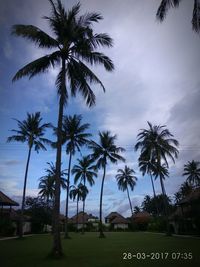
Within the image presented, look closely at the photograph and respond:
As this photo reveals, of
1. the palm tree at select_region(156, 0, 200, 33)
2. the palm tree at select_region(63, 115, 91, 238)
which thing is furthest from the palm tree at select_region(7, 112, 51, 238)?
the palm tree at select_region(156, 0, 200, 33)

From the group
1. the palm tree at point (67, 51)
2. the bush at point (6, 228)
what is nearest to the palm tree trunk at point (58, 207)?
the palm tree at point (67, 51)

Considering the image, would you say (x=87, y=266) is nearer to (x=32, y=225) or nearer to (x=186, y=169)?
(x=32, y=225)

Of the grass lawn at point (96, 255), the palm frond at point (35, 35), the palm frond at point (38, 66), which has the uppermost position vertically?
the palm frond at point (35, 35)

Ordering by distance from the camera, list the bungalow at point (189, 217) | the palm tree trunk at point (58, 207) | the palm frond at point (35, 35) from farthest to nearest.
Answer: the bungalow at point (189, 217)
the palm frond at point (35, 35)
the palm tree trunk at point (58, 207)

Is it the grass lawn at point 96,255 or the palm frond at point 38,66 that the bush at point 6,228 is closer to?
the grass lawn at point 96,255

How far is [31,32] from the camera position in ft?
47.2

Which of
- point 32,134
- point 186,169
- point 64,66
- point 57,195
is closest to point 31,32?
point 64,66

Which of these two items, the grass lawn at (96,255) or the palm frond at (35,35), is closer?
the grass lawn at (96,255)

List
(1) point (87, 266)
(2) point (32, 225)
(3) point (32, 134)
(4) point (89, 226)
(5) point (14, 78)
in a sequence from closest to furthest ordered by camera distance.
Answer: (1) point (87, 266), (5) point (14, 78), (3) point (32, 134), (2) point (32, 225), (4) point (89, 226)

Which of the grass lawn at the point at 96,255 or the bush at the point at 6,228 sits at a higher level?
the bush at the point at 6,228

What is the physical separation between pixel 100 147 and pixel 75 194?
95.3 feet

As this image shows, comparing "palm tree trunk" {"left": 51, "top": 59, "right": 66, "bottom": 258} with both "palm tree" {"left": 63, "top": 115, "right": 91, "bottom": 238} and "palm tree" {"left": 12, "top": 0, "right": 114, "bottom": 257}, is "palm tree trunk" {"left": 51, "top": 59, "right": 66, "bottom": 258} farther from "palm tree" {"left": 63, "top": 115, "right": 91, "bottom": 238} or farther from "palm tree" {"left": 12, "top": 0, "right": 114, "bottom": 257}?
"palm tree" {"left": 63, "top": 115, "right": 91, "bottom": 238}

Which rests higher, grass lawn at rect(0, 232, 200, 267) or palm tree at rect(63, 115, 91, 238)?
palm tree at rect(63, 115, 91, 238)

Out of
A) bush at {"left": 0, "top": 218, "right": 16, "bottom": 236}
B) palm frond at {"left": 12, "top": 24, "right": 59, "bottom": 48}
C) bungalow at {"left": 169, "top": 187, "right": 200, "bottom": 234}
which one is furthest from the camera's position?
bush at {"left": 0, "top": 218, "right": 16, "bottom": 236}
